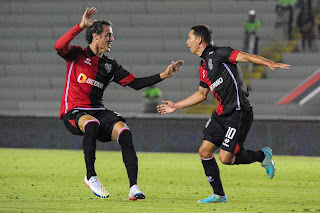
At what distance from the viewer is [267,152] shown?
24.5ft

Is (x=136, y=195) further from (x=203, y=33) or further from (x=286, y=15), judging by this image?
(x=286, y=15)

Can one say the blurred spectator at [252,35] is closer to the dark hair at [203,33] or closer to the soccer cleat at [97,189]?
the dark hair at [203,33]

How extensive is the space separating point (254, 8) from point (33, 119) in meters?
9.17

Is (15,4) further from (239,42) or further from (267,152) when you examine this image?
(267,152)

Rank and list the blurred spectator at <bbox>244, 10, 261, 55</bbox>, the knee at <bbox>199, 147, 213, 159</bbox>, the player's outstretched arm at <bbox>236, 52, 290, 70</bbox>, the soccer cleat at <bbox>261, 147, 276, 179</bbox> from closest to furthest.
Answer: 1. the player's outstretched arm at <bbox>236, 52, 290, 70</bbox>
2. the knee at <bbox>199, 147, 213, 159</bbox>
3. the soccer cleat at <bbox>261, 147, 276, 179</bbox>
4. the blurred spectator at <bbox>244, 10, 261, 55</bbox>

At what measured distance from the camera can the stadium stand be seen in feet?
59.0

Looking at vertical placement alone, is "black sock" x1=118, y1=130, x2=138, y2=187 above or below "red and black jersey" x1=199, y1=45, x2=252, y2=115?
below

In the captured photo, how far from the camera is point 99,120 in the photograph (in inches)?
288

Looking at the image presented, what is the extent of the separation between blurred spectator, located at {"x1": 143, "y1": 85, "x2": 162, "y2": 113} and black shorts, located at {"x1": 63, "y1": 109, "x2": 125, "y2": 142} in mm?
7998

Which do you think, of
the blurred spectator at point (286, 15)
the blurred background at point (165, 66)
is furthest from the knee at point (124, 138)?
the blurred spectator at point (286, 15)

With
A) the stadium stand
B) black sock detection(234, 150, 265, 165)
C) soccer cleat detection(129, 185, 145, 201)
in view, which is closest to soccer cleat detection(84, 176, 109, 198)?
soccer cleat detection(129, 185, 145, 201)

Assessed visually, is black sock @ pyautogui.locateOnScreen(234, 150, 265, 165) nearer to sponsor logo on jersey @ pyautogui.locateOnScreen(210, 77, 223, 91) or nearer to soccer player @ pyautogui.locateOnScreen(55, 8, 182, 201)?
sponsor logo on jersey @ pyautogui.locateOnScreen(210, 77, 223, 91)

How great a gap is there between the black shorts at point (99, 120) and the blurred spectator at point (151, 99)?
8.00 meters

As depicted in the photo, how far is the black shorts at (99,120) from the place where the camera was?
7.23 m
